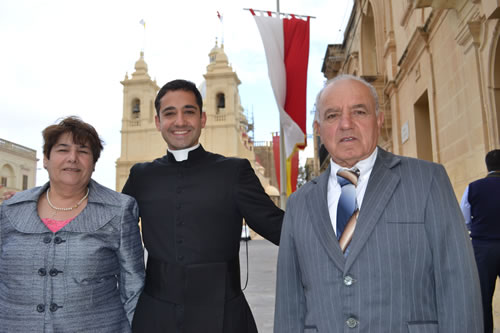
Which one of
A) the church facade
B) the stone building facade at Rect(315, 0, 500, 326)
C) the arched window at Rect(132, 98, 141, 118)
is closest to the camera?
the stone building facade at Rect(315, 0, 500, 326)

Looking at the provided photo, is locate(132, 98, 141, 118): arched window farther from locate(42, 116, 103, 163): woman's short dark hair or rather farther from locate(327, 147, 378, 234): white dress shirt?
locate(327, 147, 378, 234): white dress shirt

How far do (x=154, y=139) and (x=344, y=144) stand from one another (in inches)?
1764

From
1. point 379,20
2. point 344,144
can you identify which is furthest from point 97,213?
point 379,20

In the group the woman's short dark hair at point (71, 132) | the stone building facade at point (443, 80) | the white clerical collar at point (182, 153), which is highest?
the stone building facade at point (443, 80)

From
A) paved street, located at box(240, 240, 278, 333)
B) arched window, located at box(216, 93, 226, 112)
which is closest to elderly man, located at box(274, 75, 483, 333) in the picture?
paved street, located at box(240, 240, 278, 333)

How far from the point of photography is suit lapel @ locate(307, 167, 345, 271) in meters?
1.67

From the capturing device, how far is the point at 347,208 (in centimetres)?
173

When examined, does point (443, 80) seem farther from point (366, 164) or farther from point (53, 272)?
point (53, 272)

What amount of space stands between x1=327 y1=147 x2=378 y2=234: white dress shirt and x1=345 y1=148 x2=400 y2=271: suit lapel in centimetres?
6

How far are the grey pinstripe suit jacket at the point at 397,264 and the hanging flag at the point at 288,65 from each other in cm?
522

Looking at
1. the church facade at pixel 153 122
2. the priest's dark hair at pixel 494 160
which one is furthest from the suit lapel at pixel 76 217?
the church facade at pixel 153 122

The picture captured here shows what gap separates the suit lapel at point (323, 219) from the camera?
167 cm

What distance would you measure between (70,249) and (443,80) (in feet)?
22.2

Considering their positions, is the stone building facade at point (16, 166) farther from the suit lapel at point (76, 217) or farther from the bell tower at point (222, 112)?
the suit lapel at point (76, 217)
